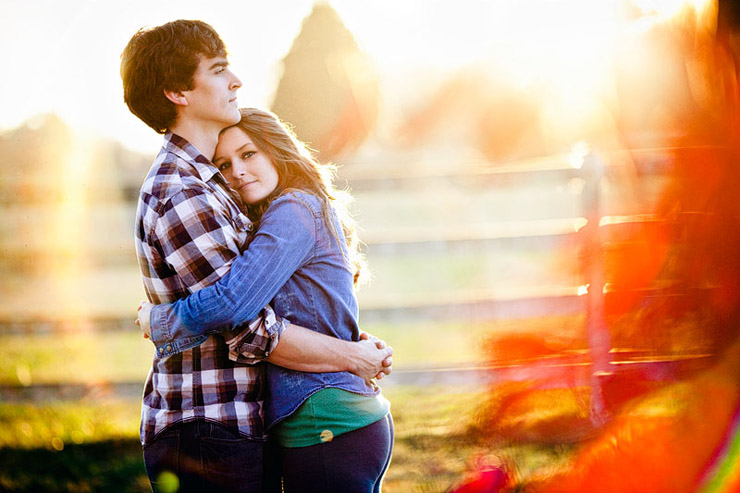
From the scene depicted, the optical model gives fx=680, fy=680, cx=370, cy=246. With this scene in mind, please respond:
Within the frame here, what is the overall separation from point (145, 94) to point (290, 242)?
1.74 feet

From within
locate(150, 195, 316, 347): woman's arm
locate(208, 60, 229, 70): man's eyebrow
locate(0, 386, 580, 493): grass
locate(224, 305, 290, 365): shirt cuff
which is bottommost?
locate(0, 386, 580, 493): grass

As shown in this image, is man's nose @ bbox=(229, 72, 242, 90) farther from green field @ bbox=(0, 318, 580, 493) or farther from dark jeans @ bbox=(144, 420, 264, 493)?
green field @ bbox=(0, 318, 580, 493)

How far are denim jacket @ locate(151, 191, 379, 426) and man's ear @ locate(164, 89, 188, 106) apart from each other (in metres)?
0.34

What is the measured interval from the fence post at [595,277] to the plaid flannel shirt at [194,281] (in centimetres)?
247

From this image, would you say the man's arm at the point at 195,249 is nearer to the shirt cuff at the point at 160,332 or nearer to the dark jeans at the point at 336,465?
the shirt cuff at the point at 160,332

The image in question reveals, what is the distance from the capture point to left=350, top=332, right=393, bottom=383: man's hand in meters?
1.70

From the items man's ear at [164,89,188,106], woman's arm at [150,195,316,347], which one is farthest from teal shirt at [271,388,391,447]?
man's ear at [164,89,188,106]

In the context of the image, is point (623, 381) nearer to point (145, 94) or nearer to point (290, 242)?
point (290, 242)

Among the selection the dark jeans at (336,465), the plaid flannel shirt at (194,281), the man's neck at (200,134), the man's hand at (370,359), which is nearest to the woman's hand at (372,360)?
the man's hand at (370,359)

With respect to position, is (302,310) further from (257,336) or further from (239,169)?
(239,169)

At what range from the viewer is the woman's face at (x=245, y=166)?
178 centimetres

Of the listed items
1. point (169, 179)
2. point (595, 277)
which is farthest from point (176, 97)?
point (595, 277)

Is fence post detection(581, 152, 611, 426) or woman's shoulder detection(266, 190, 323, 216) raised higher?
woman's shoulder detection(266, 190, 323, 216)

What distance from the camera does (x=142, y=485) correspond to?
A: 3.14m
